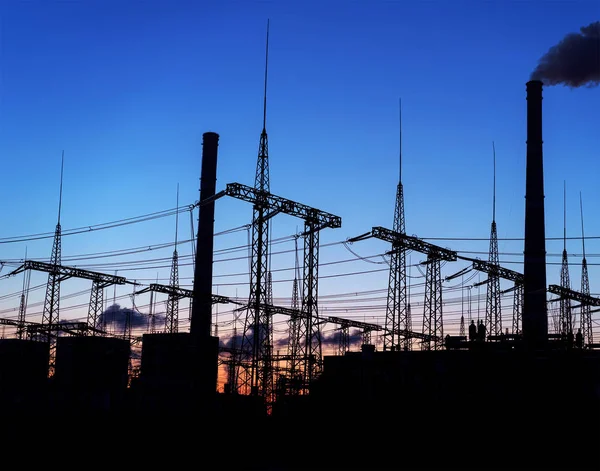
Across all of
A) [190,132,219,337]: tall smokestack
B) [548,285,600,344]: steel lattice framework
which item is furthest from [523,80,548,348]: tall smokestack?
[190,132,219,337]: tall smokestack

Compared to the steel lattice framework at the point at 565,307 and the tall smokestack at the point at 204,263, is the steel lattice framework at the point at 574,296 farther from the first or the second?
the tall smokestack at the point at 204,263

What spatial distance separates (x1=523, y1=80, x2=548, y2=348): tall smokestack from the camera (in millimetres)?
48688

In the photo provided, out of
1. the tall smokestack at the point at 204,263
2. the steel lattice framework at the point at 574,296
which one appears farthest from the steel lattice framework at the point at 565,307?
the tall smokestack at the point at 204,263

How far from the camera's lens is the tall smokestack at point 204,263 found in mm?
57594

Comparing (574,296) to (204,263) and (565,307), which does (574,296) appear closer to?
(565,307)

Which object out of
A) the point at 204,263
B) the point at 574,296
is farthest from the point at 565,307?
the point at 204,263

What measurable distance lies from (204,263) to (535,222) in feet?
88.4

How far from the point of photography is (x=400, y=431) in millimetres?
35969

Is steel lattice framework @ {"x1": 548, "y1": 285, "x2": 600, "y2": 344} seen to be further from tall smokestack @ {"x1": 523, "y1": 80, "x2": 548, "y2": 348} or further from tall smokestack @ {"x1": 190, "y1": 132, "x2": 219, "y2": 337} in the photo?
tall smokestack @ {"x1": 190, "y1": 132, "x2": 219, "y2": 337}

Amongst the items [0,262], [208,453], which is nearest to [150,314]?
[0,262]

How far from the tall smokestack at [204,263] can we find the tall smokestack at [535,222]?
25.6 meters

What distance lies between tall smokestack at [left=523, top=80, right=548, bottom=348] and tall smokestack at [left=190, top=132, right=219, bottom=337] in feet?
83.9

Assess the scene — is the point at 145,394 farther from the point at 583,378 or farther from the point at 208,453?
the point at 583,378

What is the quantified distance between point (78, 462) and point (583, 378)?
88.4ft
